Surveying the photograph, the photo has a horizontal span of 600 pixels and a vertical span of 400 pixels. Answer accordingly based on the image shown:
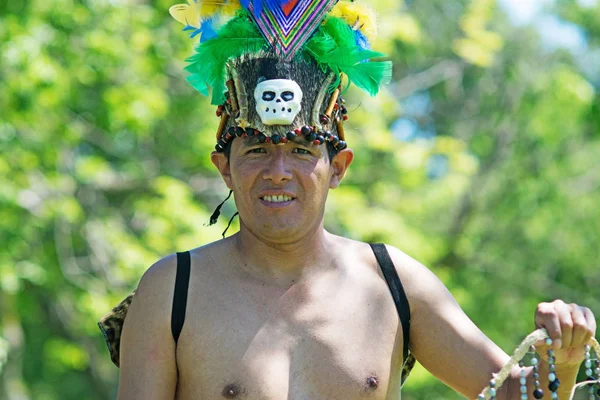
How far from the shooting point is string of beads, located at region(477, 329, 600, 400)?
9.29 ft

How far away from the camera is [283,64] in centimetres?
328

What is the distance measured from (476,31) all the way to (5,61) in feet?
13.0

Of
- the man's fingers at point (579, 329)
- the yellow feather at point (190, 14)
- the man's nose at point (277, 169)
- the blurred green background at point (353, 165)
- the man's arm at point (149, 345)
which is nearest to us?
the man's fingers at point (579, 329)

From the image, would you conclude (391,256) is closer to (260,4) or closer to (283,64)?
(283,64)

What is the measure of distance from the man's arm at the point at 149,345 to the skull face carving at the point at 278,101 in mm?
612

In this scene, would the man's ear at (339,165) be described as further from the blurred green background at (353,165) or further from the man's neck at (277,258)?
the blurred green background at (353,165)

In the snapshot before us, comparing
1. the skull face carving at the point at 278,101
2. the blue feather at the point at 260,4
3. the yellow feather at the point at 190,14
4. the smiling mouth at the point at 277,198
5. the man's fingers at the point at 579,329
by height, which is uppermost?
the blue feather at the point at 260,4

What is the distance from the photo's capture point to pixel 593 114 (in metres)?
11.3

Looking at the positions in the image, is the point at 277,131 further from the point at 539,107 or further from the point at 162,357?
the point at 539,107

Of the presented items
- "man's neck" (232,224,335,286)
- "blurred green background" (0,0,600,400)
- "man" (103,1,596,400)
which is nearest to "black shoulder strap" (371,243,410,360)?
"man" (103,1,596,400)

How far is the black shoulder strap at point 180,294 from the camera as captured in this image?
10.2ft

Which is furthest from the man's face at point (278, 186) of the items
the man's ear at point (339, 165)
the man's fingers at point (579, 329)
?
the man's fingers at point (579, 329)

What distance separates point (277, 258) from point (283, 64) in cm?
65

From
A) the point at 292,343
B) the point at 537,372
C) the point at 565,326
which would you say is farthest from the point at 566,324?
the point at 292,343
